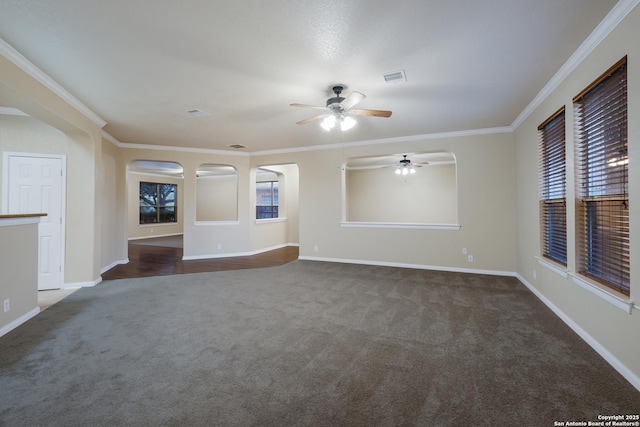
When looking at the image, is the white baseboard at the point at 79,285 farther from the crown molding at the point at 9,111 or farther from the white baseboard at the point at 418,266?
the white baseboard at the point at 418,266

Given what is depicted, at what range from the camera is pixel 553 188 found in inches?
133

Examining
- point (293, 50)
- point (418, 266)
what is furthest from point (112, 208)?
point (418, 266)

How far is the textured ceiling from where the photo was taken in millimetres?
2055

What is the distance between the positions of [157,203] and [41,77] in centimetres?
919

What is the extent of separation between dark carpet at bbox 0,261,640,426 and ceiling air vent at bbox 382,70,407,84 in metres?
2.64

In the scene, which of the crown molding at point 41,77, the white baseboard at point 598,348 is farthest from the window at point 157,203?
the white baseboard at point 598,348

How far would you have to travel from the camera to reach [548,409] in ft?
5.56

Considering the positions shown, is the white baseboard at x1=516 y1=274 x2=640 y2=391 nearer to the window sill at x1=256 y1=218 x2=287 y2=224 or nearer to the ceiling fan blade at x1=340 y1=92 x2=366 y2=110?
the ceiling fan blade at x1=340 y1=92 x2=366 y2=110

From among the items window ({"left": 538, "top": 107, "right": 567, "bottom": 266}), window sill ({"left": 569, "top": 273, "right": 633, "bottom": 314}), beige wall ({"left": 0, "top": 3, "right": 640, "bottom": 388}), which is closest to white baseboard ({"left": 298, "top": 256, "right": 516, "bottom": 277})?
beige wall ({"left": 0, "top": 3, "right": 640, "bottom": 388})

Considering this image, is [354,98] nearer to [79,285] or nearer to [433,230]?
[433,230]

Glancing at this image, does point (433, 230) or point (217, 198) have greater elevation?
point (217, 198)

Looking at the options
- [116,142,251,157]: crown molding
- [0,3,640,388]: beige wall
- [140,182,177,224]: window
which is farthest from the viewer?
[140,182,177,224]: window

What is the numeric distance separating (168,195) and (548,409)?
12.8m

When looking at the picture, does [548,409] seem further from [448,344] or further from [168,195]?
[168,195]
